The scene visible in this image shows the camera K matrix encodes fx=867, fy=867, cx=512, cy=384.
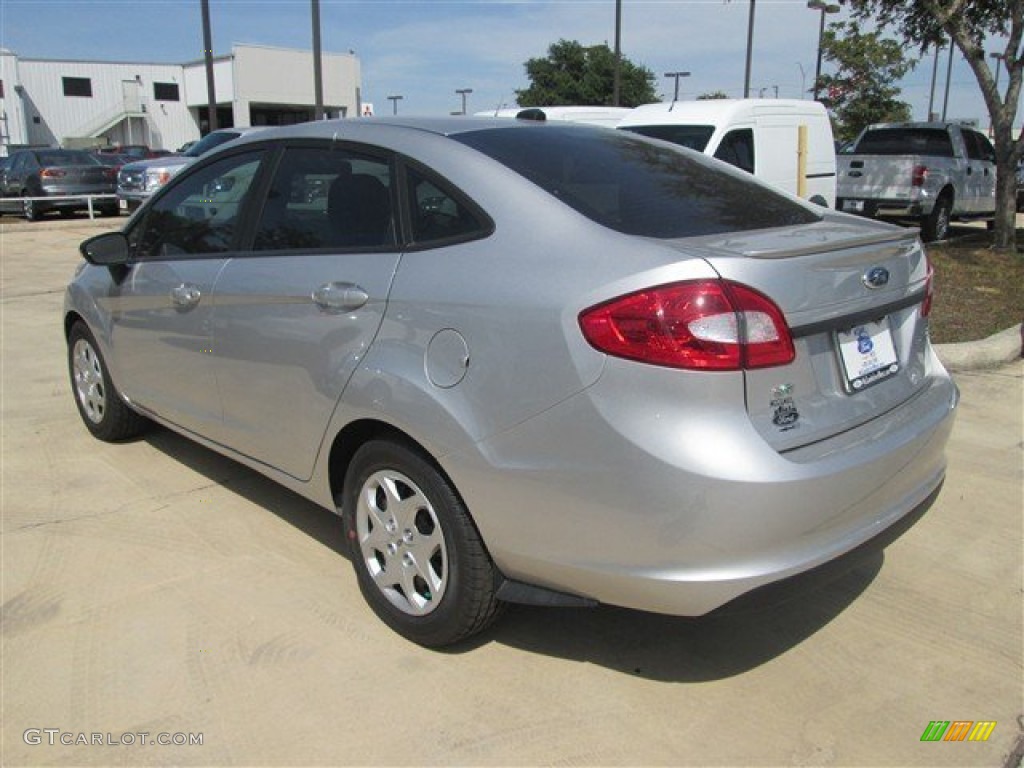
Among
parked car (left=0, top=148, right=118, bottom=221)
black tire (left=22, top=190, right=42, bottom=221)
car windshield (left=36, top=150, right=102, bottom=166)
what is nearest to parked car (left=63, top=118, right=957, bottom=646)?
parked car (left=0, top=148, right=118, bottom=221)

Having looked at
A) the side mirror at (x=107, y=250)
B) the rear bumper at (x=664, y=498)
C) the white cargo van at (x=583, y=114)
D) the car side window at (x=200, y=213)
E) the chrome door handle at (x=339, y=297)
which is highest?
the white cargo van at (x=583, y=114)

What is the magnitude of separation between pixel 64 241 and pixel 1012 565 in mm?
15459

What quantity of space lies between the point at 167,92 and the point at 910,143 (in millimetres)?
54579

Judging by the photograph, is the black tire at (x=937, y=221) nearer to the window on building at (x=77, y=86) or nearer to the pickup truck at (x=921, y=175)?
the pickup truck at (x=921, y=175)

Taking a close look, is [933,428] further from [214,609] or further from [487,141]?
[214,609]

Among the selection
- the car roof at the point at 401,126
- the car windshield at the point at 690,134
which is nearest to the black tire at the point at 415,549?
the car roof at the point at 401,126

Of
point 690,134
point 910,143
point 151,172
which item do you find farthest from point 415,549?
point 151,172

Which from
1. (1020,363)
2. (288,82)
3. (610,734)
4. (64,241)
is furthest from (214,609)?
(288,82)

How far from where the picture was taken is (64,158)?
67.4 ft

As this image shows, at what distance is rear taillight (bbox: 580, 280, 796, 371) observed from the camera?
217cm

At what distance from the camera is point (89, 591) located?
10.6 ft

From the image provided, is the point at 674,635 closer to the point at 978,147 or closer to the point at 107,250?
the point at 107,250

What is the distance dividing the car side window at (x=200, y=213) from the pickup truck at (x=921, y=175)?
1093 cm

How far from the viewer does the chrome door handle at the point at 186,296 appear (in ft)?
11.8
